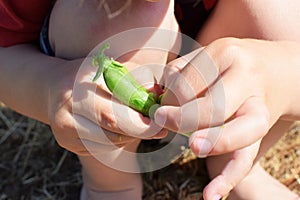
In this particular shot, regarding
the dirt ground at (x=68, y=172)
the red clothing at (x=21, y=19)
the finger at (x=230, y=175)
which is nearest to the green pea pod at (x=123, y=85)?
the finger at (x=230, y=175)

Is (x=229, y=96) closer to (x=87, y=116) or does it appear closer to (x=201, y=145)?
(x=201, y=145)

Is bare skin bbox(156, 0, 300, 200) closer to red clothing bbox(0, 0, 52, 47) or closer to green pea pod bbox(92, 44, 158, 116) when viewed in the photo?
green pea pod bbox(92, 44, 158, 116)

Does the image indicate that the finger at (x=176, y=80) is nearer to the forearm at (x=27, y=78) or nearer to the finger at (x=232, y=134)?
the finger at (x=232, y=134)

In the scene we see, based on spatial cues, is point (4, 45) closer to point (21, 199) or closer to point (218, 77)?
point (21, 199)

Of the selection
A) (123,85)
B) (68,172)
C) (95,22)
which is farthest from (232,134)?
(68,172)

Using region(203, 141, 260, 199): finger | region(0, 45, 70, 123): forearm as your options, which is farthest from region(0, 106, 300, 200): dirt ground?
region(203, 141, 260, 199): finger

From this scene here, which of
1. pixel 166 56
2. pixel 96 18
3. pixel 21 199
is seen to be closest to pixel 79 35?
pixel 96 18
